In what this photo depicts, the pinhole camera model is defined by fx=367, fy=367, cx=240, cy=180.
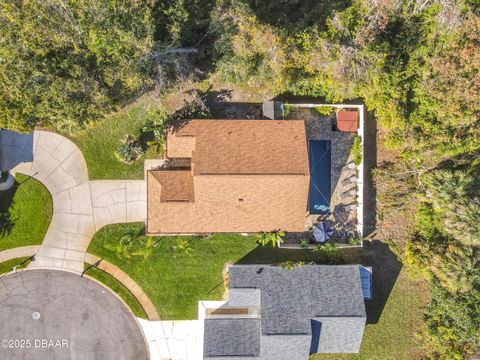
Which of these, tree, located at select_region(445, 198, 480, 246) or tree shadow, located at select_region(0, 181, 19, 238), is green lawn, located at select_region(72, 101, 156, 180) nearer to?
tree shadow, located at select_region(0, 181, 19, 238)

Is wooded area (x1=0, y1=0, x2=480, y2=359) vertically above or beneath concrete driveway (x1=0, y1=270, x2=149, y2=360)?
above

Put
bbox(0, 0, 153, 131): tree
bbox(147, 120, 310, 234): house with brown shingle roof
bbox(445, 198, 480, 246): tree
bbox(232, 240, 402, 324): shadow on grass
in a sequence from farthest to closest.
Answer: bbox(232, 240, 402, 324): shadow on grass → bbox(445, 198, 480, 246): tree → bbox(147, 120, 310, 234): house with brown shingle roof → bbox(0, 0, 153, 131): tree

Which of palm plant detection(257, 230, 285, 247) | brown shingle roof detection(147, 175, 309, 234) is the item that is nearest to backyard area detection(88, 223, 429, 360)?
palm plant detection(257, 230, 285, 247)

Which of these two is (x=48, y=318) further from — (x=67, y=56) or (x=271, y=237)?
(x=67, y=56)

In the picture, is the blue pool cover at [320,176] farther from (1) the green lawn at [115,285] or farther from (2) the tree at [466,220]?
(1) the green lawn at [115,285]

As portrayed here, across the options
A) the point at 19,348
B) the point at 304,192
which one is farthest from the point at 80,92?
the point at 19,348

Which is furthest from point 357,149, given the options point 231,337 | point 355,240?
point 231,337
